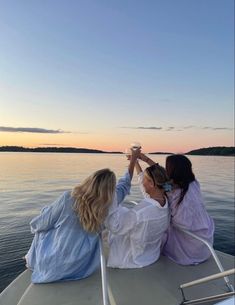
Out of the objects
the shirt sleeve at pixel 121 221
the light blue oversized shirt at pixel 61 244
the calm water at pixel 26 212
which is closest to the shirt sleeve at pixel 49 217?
the light blue oversized shirt at pixel 61 244

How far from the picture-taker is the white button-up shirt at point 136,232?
11.1ft

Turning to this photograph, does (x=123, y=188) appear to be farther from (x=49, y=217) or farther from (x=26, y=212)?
(x=26, y=212)

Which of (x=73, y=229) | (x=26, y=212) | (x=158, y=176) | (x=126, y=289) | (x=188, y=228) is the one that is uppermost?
(x=158, y=176)

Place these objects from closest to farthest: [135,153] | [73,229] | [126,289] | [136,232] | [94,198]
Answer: [94,198] → [126,289] → [73,229] → [136,232] → [135,153]

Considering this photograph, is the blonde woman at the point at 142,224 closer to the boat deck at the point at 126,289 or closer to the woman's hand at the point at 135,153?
the boat deck at the point at 126,289

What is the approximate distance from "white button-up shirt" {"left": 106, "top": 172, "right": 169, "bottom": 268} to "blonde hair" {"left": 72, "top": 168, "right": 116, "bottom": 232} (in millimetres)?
173

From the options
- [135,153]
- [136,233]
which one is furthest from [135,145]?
[136,233]

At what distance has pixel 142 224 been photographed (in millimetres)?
3434

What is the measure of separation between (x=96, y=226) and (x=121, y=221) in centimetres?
27

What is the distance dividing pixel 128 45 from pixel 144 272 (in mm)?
14016

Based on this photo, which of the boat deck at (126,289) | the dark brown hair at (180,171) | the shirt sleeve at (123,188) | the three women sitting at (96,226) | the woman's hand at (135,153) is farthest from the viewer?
the woman's hand at (135,153)

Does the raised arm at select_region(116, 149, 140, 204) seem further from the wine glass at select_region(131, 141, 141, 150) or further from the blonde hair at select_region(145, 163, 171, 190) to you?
the blonde hair at select_region(145, 163, 171, 190)

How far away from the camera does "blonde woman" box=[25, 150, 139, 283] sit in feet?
10.4

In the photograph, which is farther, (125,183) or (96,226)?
(125,183)
